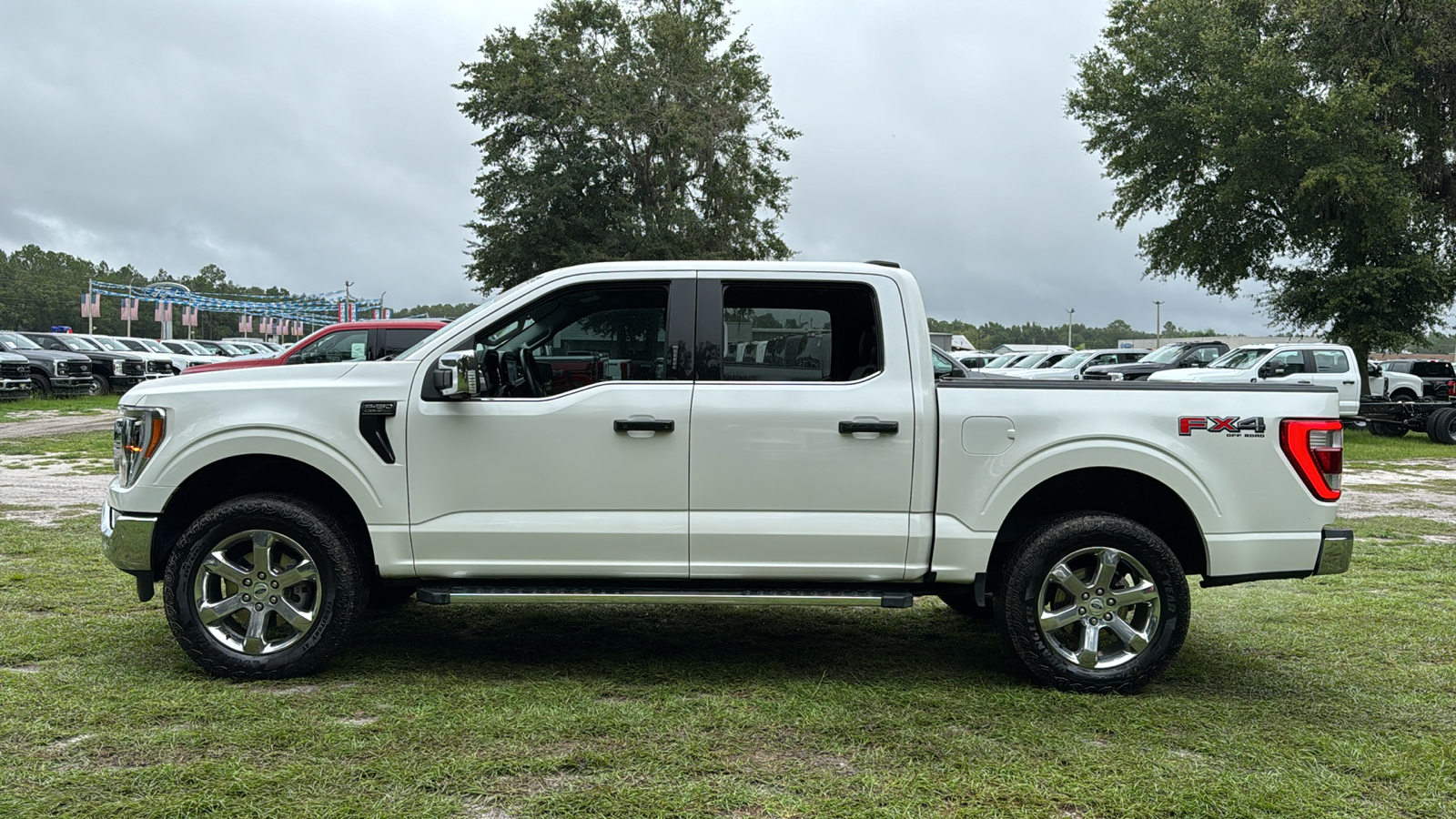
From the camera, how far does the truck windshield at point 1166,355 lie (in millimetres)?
27047

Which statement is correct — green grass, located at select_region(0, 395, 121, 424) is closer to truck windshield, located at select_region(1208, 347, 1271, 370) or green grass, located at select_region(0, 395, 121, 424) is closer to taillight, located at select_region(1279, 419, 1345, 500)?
taillight, located at select_region(1279, 419, 1345, 500)

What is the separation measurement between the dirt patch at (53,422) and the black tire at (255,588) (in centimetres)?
1395

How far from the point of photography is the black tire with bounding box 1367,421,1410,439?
69.4 ft

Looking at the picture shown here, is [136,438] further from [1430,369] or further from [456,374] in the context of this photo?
[1430,369]

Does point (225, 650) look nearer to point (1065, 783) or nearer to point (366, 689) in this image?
point (366, 689)

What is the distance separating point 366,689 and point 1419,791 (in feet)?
13.3

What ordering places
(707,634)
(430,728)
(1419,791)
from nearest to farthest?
(1419,791)
(430,728)
(707,634)

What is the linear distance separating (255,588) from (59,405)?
23993 mm

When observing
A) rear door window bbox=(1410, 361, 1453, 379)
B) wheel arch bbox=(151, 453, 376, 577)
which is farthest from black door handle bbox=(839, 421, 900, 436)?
rear door window bbox=(1410, 361, 1453, 379)

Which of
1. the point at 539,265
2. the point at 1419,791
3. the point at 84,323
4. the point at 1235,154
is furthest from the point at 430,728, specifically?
the point at 84,323

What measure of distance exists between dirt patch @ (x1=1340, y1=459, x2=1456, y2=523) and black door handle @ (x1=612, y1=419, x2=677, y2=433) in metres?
8.48

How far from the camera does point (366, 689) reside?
4695 mm

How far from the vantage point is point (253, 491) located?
5.13 metres

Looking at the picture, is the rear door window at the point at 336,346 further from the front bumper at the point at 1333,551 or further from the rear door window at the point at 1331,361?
the rear door window at the point at 1331,361
